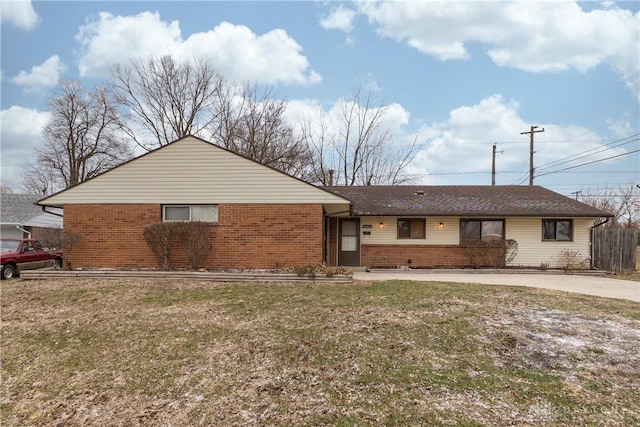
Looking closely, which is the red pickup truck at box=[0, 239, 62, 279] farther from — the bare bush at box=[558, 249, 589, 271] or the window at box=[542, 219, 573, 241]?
the bare bush at box=[558, 249, 589, 271]

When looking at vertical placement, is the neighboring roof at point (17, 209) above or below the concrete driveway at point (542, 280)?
above

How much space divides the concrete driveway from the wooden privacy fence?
1.75m

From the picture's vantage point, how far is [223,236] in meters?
11.8

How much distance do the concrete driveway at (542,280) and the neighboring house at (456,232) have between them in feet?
4.12

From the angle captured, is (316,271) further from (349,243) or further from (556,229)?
(556,229)

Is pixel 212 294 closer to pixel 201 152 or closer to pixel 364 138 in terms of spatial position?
pixel 201 152

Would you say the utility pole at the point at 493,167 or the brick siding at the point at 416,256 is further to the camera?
the utility pole at the point at 493,167

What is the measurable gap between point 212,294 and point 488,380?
245 inches

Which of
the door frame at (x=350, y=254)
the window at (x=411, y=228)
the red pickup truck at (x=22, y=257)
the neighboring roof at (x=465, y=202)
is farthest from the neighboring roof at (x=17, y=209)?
the window at (x=411, y=228)

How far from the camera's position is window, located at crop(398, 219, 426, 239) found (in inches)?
583

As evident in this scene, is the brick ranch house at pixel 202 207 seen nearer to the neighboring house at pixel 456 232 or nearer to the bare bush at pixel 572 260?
the neighboring house at pixel 456 232

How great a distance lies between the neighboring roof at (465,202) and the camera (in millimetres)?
14312

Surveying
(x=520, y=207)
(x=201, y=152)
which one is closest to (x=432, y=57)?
(x=520, y=207)

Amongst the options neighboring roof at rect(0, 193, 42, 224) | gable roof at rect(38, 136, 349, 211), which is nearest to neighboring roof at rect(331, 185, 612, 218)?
gable roof at rect(38, 136, 349, 211)
